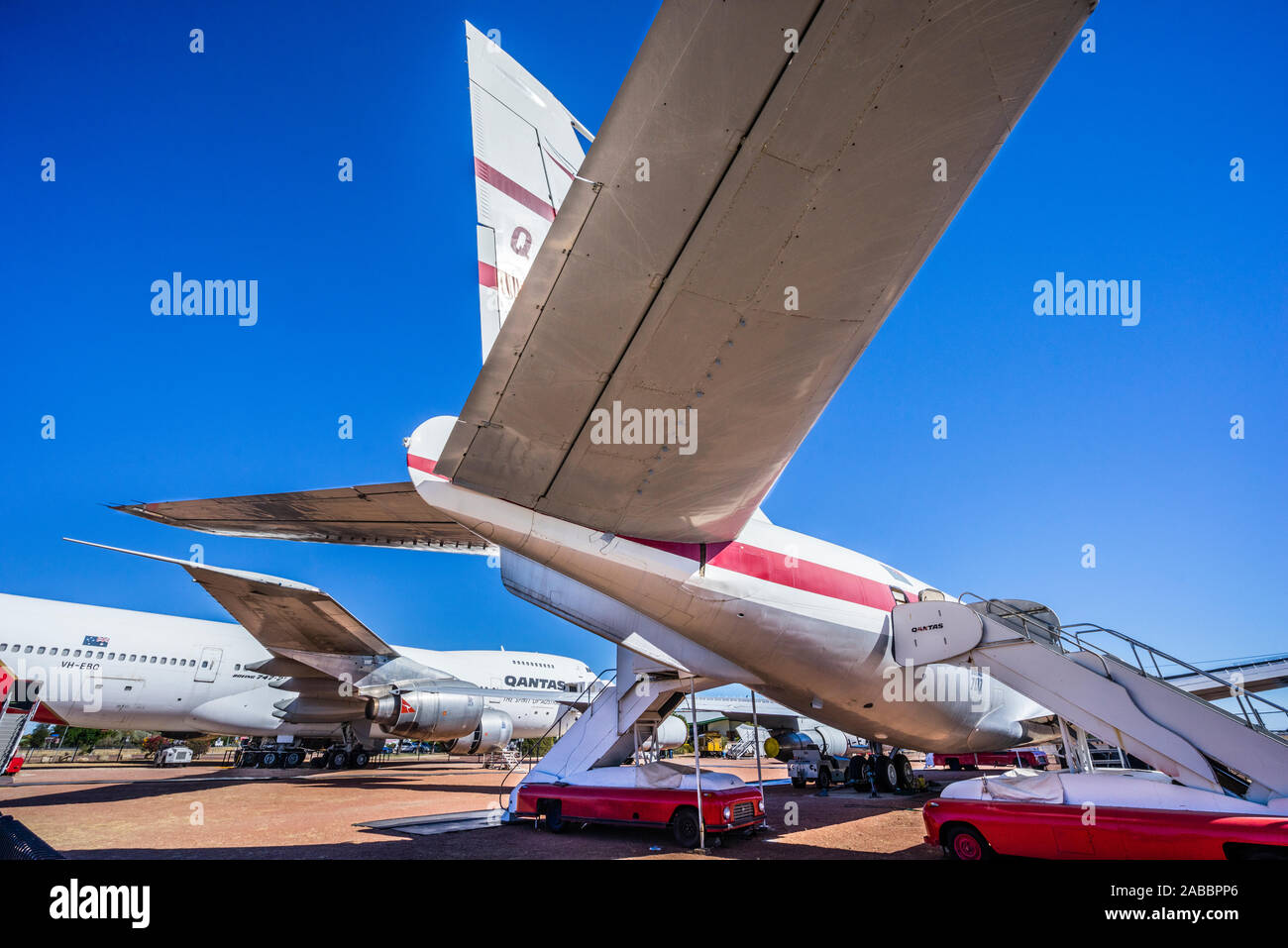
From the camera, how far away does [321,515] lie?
237 inches

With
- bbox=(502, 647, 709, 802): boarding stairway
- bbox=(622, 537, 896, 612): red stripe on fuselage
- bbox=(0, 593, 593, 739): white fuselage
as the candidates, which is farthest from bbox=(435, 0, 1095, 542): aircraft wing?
bbox=(0, 593, 593, 739): white fuselage

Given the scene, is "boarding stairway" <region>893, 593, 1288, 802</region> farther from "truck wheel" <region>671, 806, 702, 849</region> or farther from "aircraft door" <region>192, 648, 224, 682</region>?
"aircraft door" <region>192, 648, 224, 682</region>

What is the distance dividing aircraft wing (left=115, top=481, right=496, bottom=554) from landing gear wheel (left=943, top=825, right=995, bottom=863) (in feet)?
19.3

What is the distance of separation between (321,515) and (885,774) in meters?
14.4

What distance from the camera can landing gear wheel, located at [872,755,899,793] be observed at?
48.6 feet

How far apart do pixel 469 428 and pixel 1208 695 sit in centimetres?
1366

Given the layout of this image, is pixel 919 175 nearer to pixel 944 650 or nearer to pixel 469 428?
pixel 469 428

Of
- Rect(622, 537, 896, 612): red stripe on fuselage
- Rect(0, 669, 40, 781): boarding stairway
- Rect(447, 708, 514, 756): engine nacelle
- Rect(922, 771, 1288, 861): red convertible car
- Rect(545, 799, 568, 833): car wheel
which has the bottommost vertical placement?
Rect(447, 708, 514, 756): engine nacelle

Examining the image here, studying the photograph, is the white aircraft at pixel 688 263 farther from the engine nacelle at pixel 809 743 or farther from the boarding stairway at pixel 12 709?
the engine nacelle at pixel 809 743
